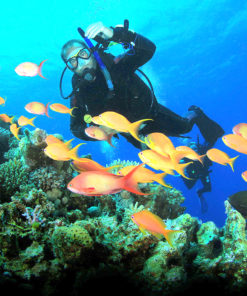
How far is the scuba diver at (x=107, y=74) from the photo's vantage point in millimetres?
4668

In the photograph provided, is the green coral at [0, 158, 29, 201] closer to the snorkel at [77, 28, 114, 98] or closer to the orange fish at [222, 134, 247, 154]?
the snorkel at [77, 28, 114, 98]

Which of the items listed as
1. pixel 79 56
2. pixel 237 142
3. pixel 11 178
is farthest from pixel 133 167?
pixel 79 56

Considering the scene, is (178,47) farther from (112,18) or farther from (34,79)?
(34,79)

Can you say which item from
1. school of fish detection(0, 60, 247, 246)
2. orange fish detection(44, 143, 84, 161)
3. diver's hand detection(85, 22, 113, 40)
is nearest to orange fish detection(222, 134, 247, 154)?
school of fish detection(0, 60, 247, 246)

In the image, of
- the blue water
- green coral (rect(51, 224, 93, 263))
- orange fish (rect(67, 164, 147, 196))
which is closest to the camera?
orange fish (rect(67, 164, 147, 196))

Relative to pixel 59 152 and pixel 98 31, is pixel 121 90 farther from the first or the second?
pixel 59 152

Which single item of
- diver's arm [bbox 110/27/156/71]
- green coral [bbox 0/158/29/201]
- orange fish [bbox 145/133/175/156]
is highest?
diver's arm [bbox 110/27/156/71]

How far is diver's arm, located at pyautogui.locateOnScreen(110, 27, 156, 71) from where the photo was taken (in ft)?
15.4

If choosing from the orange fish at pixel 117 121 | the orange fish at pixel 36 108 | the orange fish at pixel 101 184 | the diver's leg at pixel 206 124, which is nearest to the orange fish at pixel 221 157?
the orange fish at pixel 117 121

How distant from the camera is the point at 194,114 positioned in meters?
8.06

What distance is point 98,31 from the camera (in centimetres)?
443

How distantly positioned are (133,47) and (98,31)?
0.97 metres

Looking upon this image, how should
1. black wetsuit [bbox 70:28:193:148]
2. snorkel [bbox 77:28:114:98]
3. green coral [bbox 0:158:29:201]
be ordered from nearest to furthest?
1. green coral [bbox 0:158:29:201]
2. snorkel [bbox 77:28:114:98]
3. black wetsuit [bbox 70:28:193:148]

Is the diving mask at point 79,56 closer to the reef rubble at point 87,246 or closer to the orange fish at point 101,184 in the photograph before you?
the reef rubble at point 87,246
